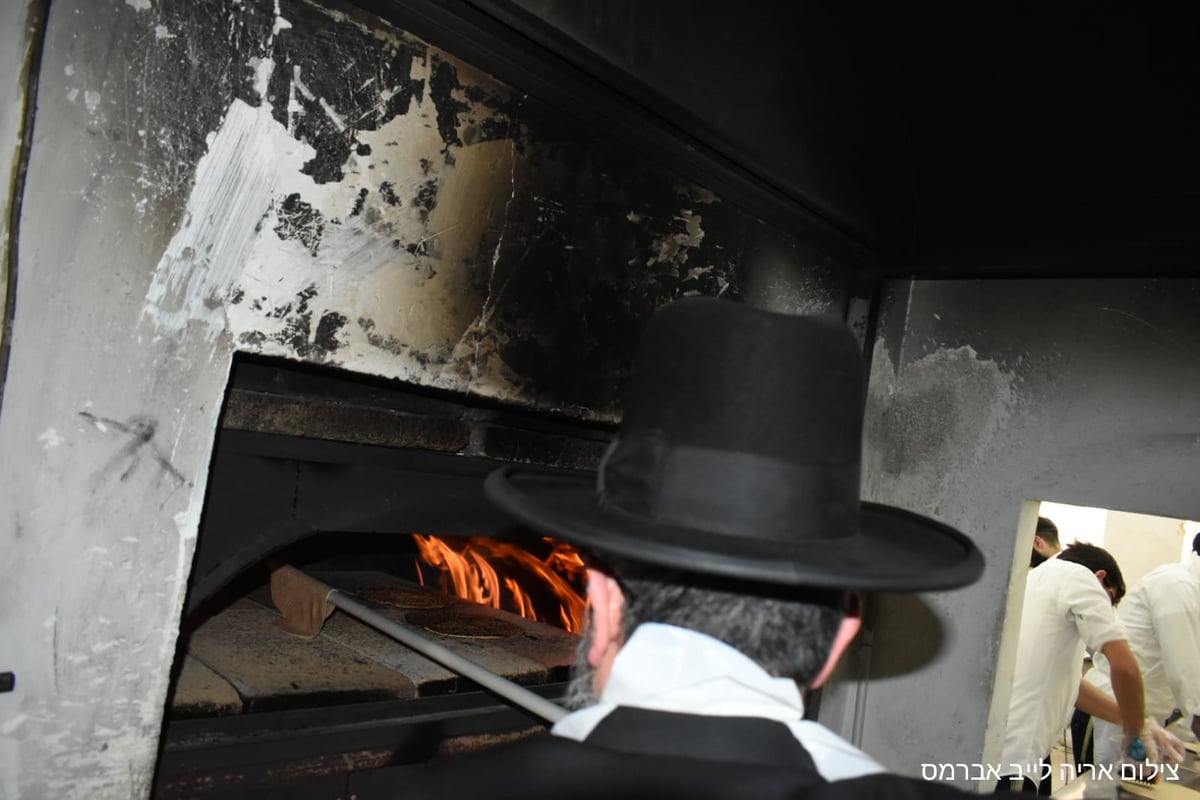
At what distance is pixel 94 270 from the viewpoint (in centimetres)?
136

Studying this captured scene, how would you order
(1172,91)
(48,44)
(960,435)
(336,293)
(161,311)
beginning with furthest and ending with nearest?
(960,435)
(1172,91)
(336,293)
(161,311)
(48,44)

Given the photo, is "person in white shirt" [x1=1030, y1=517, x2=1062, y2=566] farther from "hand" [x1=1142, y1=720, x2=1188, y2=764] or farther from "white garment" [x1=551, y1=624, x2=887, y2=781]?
"white garment" [x1=551, y1=624, x2=887, y2=781]

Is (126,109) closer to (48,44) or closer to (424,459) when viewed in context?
(48,44)

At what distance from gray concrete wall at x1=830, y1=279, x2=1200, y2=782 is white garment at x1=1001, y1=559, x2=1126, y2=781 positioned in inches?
51.2

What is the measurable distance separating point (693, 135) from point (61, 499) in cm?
170

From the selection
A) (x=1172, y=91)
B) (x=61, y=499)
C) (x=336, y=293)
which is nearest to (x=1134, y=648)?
(x=1172, y=91)

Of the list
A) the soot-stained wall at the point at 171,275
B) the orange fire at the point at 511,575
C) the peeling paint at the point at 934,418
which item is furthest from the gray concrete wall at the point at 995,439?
the soot-stained wall at the point at 171,275

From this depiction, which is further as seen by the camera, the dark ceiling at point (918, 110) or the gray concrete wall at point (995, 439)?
the gray concrete wall at point (995, 439)

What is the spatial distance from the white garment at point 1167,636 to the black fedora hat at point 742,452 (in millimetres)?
4855

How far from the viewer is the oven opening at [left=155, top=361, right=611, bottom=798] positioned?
1.74 m

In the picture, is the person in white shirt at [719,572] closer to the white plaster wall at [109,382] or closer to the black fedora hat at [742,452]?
the black fedora hat at [742,452]

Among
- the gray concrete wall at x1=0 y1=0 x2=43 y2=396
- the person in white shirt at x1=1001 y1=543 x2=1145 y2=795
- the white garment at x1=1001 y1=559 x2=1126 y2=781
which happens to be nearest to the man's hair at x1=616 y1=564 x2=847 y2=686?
the gray concrete wall at x1=0 y1=0 x2=43 y2=396

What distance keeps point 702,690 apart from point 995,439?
234 cm

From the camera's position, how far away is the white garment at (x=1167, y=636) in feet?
16.6
